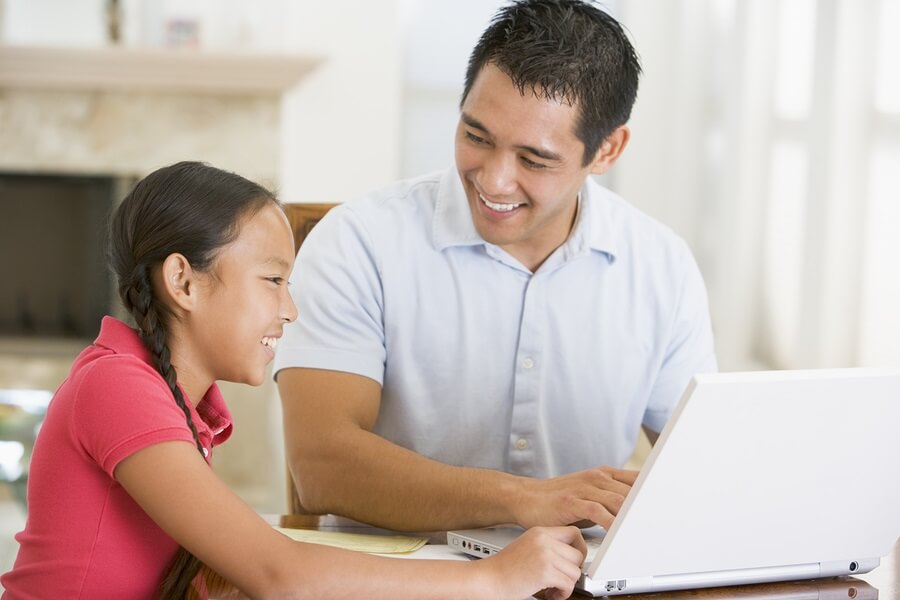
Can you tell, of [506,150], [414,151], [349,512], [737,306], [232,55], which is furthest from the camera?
[414,151]

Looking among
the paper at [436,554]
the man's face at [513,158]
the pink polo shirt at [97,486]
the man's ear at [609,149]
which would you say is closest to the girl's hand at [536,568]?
the paper at [436,554]

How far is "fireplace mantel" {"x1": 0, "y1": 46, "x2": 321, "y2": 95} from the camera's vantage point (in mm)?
3623

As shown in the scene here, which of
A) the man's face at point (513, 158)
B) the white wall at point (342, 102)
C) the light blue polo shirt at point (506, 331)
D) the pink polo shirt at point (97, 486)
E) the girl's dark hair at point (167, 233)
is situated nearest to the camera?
the pink polo shirt at point (97, 486)

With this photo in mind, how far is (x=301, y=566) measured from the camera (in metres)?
1.03

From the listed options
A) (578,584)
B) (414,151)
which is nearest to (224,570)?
(578,584)

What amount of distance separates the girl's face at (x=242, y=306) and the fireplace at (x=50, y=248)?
9.07ft

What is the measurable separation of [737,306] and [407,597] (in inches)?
90.9

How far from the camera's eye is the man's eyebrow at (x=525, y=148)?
1.48 meters

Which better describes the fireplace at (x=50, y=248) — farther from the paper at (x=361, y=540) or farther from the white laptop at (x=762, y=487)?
the white laptop at (x=762, y=487)

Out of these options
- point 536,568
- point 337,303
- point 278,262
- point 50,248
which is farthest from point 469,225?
point 50,248

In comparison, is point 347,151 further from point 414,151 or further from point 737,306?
point 737,306

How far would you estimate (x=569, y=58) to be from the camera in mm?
1496

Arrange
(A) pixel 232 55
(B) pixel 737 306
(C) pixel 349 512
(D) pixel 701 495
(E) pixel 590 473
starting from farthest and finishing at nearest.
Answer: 1. (A) pixel 232 55
2. (B) pixel 737 306
3. (C) pixel 349 512
4. (E) pixel 590 473
5. (D) pixel 701 495

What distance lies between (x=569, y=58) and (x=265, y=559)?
77cm
